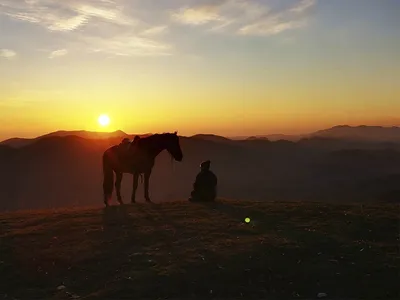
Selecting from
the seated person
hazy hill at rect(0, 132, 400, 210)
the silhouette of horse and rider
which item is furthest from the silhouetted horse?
hazy hill at rect(0, 132, 400, 210)

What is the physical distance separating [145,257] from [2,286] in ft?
11.8

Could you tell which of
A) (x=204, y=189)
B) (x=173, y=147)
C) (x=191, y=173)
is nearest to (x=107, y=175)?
(x=173, y=147)

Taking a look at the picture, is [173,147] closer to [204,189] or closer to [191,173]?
[204,189]

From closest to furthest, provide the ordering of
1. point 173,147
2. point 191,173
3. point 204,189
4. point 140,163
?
point 204,189 < point 140,163 < point 173,147 < point 191,173

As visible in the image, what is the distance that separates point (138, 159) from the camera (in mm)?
18891

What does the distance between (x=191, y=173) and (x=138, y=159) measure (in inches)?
3643

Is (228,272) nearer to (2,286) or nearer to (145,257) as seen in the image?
(145,257)

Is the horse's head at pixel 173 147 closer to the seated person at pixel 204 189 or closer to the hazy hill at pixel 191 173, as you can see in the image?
the seated person at pixel 204 189

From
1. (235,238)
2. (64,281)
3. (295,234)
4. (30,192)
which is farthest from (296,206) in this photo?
(30,192)

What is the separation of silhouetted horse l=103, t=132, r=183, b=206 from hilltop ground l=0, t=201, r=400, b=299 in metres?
2.86

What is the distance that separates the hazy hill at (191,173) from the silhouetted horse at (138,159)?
37.7m

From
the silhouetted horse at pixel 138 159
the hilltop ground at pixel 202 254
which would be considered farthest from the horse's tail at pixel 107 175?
the hilltop ground at pixel 202 254

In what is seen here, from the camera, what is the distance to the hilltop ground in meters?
9.83

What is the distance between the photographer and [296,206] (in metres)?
17.1
